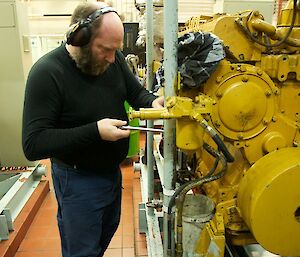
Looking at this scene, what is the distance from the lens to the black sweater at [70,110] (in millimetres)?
1527

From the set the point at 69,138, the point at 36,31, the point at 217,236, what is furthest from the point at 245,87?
the point at 36,31

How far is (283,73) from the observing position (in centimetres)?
175

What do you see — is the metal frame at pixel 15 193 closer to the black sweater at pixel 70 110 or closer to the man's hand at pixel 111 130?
the black sweater at pixel 70 110

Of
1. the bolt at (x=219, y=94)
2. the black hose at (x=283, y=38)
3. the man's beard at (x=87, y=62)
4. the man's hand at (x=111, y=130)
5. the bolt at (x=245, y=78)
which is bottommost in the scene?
the man's hand at (x=111, y=130)

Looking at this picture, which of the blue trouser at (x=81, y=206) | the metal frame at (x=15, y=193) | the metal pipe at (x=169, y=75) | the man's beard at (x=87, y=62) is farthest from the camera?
the metal frame at (x=15, y=193)

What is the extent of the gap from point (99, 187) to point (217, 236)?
682 mm

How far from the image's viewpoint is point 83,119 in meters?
1.70

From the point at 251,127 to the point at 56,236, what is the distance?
2.11 metres

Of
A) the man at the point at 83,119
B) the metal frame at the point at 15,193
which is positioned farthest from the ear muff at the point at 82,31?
the metal frame at the point at 15,193

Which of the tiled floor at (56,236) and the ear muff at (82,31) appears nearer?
the ear muff at (82,31)

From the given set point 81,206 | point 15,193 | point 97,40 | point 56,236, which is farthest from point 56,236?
point 97,40

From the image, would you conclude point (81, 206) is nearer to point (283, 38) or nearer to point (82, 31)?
point (82, 31)

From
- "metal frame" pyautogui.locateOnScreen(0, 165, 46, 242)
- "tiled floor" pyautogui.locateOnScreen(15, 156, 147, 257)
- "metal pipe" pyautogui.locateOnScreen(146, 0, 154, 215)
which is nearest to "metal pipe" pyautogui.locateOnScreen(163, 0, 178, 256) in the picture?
"metal pipe" pyautogui.locateOnScreen(146, 0, 154, 215)

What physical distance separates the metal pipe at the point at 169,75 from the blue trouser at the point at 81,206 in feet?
1.43
